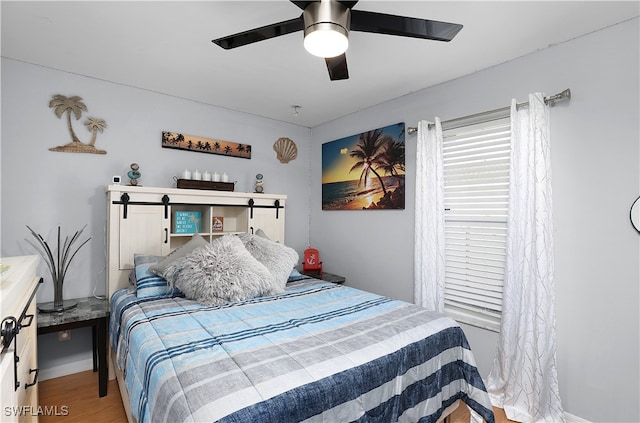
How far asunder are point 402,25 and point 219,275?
1865mm

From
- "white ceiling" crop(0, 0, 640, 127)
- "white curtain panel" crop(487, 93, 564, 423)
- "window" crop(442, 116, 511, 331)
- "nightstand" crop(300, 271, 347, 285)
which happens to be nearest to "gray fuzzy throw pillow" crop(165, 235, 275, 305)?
"nightstand" crop(300, 271, 347, 285)

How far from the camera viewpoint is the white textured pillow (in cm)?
248

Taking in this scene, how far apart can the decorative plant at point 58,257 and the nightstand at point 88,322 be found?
0.12 metres

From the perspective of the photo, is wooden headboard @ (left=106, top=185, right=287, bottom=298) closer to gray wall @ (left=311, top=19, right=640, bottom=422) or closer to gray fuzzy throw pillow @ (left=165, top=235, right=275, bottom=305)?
gray fuzzy throw pillow @ (left=165, top=235, right=275, bottom=305)

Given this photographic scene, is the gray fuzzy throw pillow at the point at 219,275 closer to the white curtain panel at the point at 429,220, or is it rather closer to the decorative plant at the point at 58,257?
the decorative plant at the point at 58,257

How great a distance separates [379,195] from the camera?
333 centimetres

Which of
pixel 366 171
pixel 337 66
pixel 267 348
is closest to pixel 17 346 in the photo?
pixel 267 348

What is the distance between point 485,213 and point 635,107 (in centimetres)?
106

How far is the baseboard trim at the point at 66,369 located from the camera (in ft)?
8.26

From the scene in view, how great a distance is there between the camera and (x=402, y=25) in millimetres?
1492

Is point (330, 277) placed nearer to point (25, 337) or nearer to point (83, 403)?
point (83, 403)

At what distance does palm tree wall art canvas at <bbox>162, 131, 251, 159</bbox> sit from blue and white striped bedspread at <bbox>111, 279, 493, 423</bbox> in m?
1.65

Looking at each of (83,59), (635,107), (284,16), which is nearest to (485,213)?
(635,107)

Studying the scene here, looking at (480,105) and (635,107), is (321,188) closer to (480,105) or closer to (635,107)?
(480,105)
